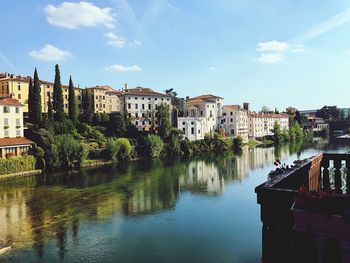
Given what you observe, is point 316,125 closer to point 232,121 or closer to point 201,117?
point 232,121

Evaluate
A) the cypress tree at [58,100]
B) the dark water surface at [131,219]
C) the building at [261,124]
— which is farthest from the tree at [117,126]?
the building at [261,124]

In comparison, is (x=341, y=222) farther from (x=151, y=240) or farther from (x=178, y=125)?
(x=178, y=125)

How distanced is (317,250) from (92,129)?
71.1 meters

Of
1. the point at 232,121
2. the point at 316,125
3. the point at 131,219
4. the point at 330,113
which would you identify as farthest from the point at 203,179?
the point at 330,113

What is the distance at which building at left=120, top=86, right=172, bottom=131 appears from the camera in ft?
288

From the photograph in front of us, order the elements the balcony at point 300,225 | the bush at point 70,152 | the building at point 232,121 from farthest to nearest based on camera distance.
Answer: the building at point 232,121, the bush at point 70,152, the balcony at point 300,225

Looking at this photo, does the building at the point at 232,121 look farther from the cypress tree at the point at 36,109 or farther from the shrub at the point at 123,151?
the cypress tree at the point at 36,109

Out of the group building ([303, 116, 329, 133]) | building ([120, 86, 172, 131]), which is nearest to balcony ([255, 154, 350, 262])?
building ([120, 86, 172, 131])

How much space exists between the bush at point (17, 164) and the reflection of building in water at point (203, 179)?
75.1 feet

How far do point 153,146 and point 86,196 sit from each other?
37220mm

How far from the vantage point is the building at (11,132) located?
49.2m

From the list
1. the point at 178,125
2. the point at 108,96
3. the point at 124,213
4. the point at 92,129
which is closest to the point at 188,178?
the point at 124,213

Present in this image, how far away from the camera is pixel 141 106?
9031 cm

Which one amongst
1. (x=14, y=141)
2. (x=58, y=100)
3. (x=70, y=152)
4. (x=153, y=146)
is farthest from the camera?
(x=153, y=146)
